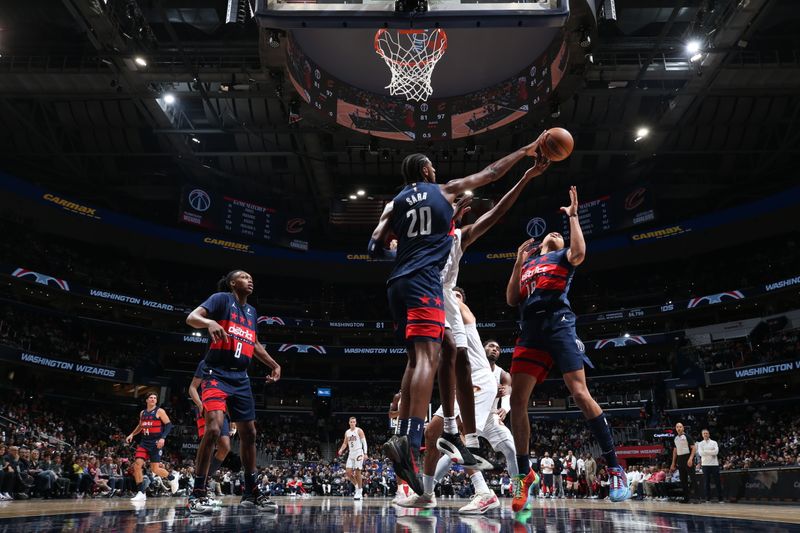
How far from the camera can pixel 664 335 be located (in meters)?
28.2

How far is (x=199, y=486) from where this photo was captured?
5277 mm

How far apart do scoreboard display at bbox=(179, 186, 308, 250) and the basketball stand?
2111cm

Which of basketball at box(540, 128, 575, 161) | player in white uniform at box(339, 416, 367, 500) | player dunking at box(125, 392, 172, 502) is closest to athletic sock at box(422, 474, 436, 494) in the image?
basketball at box(540, 128, 575, 161)

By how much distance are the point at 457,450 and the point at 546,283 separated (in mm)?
1812

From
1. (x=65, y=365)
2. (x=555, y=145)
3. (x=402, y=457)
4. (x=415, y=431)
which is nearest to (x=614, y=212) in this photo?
(x=555, y=145)

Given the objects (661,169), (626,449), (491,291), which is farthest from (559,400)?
(661,169)

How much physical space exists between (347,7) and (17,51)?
56.9 feet

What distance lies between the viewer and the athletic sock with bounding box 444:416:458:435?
3987 mm

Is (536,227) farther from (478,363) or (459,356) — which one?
(459,356)

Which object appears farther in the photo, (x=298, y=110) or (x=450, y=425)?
(x=298, y=110)

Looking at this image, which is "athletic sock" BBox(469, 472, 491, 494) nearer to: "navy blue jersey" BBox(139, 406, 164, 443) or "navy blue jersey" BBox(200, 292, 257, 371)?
"navy blue jersey" BBox(200, 292, 257, 371)

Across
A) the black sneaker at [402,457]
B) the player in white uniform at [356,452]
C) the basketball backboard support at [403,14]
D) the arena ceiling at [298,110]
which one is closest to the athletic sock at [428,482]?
the black sneaker at [402,457]

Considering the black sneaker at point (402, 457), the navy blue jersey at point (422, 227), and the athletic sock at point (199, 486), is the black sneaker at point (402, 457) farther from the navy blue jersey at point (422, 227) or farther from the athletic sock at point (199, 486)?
the athletic sock at point (199, 486)

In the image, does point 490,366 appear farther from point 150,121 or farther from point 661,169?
point 661,169
